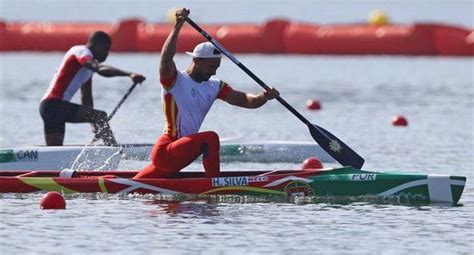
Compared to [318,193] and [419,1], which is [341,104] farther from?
[419,1]

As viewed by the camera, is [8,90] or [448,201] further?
[8,90]

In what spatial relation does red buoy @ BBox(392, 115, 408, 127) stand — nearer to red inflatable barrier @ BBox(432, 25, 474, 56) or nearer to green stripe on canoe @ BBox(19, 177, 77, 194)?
green stripe on canoe @ BBox(19, 177, 77, 194)

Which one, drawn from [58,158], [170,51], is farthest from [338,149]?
[58,158]

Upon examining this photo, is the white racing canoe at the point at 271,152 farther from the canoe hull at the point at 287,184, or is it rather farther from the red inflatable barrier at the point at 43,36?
the red inflatable barrier at the point at 43,36

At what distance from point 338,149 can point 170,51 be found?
112 inches

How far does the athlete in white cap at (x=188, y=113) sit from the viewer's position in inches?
702

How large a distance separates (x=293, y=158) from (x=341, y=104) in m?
11.8

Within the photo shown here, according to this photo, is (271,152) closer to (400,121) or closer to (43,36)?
(400,121)

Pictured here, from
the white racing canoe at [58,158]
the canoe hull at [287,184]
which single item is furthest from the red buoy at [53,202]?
the white racing canoe at [58,158]

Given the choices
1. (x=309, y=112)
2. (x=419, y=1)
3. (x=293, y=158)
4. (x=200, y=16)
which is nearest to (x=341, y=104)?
(x=309, y=112)

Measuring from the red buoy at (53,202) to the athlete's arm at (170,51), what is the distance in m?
1.80

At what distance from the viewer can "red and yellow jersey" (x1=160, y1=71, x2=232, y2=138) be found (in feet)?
58.9

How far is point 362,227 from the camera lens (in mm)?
16016

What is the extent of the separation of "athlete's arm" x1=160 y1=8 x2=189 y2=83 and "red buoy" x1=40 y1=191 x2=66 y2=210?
1.80m
